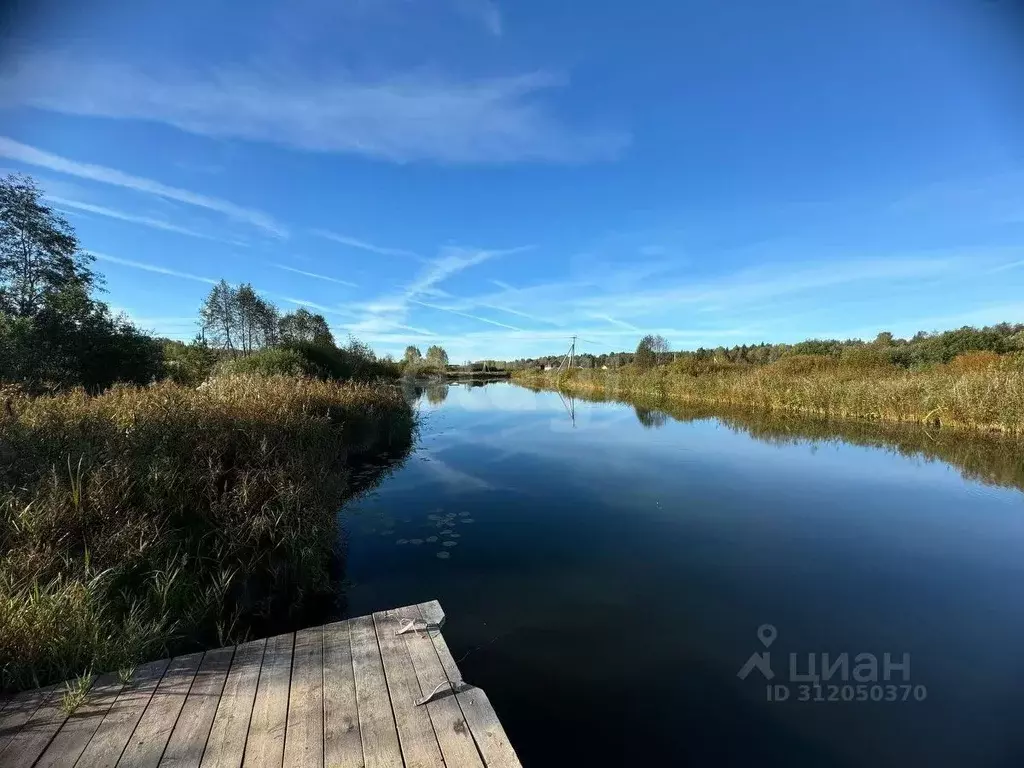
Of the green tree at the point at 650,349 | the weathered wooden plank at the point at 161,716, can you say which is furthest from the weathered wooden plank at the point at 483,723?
the green tree at the point at 650,349

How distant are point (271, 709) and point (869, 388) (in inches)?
806

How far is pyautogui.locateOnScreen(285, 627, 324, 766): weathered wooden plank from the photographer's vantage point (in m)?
1.94

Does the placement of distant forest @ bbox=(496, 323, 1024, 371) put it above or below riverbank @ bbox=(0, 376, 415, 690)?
above

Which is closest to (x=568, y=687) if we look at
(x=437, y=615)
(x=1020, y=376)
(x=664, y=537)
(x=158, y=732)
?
(x=437, y=615)

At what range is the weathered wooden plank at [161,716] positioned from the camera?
6.27 feet

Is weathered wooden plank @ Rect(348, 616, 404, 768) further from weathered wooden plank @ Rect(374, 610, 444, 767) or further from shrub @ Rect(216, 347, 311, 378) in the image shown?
shrub @ Rect(216, 347, 311, 378)

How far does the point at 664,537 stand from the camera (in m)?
5.98

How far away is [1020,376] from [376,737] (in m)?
18.2

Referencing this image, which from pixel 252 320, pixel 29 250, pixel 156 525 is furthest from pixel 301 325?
pixel 156 525

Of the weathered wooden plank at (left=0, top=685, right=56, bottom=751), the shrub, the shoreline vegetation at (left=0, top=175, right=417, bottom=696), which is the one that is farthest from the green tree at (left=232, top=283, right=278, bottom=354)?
the weathered wooden plank at (left=0, top=685, right=56, bottom=751)

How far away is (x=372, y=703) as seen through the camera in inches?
89.9

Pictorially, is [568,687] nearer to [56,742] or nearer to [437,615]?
[437,615]

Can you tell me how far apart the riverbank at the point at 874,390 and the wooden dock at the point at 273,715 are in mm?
16885

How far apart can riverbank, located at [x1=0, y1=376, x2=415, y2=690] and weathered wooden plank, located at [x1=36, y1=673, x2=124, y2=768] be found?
11.5 inches
